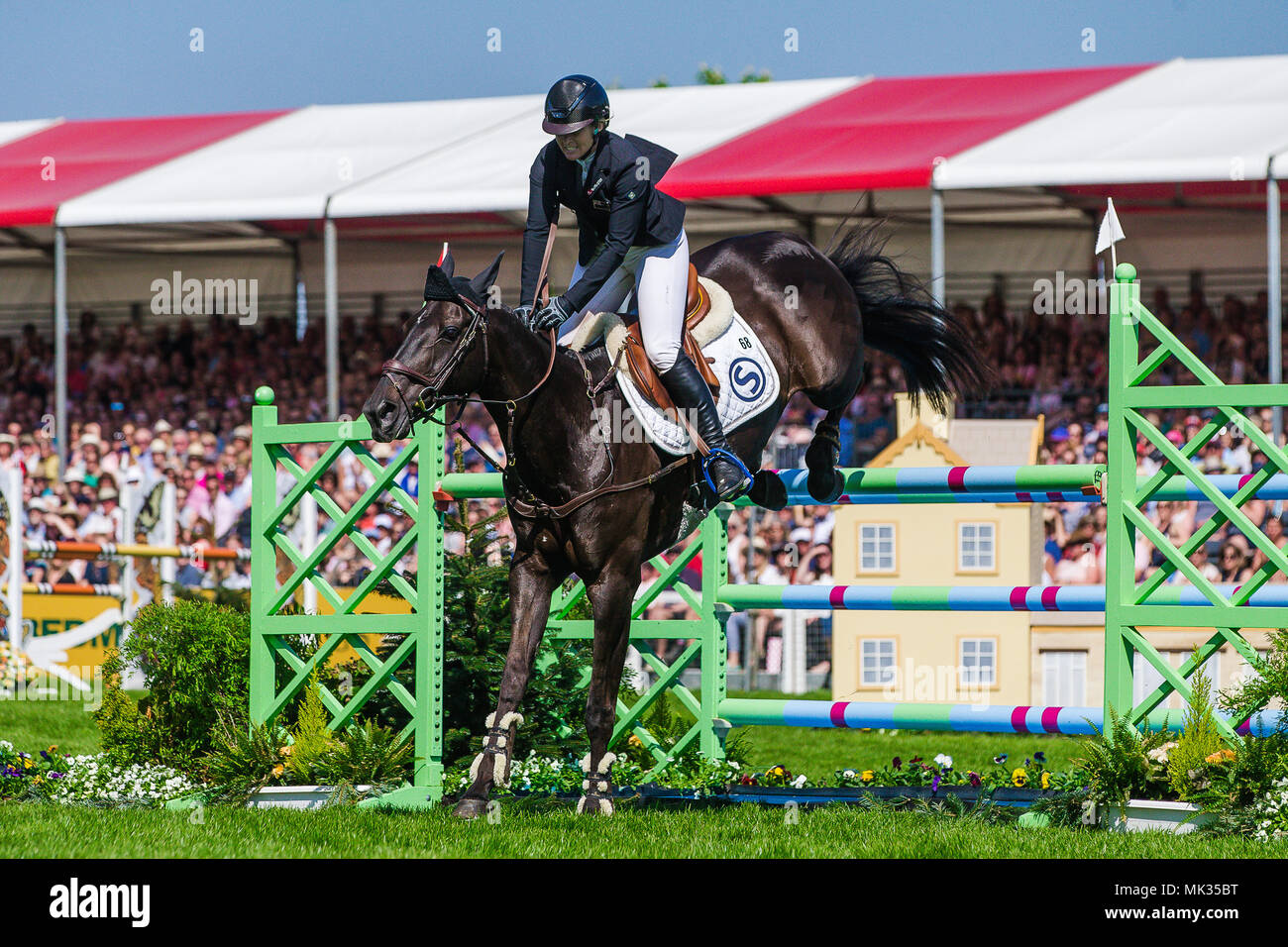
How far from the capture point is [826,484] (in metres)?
6.99

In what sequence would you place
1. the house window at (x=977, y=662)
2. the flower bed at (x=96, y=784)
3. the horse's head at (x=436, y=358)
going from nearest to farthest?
the horse's head at (x=436, y=358) → the flower bed at (x=96, y=784) → the house window at (x=977, y=662)

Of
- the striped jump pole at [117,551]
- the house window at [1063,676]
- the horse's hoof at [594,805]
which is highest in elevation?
the striped jump pole at [117,551]

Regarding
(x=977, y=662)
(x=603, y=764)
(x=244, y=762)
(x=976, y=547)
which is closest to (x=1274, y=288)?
(x=976, y=547)

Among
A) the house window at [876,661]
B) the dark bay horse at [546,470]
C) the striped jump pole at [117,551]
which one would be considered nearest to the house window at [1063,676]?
the house window at [876,661]

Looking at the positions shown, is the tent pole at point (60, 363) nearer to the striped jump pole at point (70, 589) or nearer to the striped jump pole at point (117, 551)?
the striped jump pole at point (70, 589)

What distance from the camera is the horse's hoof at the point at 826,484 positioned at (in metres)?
6.96

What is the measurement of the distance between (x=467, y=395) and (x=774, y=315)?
5.24ft

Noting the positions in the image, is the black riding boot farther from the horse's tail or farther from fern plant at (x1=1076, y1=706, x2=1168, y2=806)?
fern plant at (x1=1076, y1=706, x2=1168, y2=806)

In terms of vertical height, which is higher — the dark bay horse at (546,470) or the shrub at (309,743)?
the dark bay horse at (546,470)

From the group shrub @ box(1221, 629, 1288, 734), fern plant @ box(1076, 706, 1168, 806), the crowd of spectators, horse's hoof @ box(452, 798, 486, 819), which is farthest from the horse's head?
the crowd of spectators

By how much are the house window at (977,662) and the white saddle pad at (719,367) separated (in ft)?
13.4

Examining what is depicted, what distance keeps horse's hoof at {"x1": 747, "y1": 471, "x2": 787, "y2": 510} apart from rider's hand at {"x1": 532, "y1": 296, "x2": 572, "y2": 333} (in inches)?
46.5

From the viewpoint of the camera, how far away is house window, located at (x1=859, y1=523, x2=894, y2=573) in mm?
11148

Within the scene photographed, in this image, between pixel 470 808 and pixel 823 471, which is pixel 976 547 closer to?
pixel 823 471
